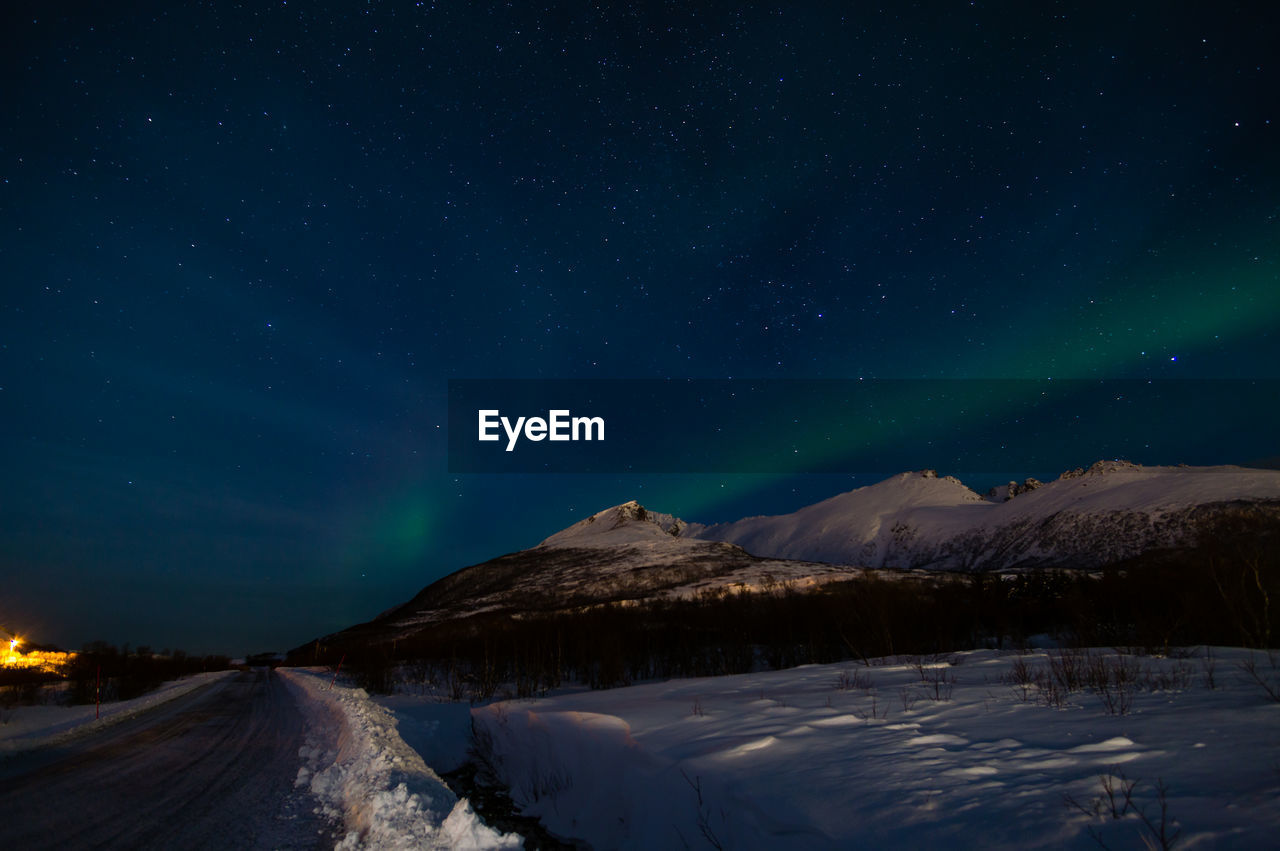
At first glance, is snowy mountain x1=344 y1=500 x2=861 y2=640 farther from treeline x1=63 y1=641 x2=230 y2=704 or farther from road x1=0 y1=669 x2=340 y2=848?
road x1=0 y1=669 x2=340 y2=848

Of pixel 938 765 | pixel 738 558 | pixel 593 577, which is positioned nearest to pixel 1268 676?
pixel 938 765

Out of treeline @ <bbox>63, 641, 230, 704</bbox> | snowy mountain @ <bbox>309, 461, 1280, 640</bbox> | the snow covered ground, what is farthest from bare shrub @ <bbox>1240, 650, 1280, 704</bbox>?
snowy mountain @ <bbox>309, 461, 1280, 640</bbox>

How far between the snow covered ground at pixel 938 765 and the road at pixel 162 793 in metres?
3.63

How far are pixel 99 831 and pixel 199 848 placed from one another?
Answer: 1.40 metres

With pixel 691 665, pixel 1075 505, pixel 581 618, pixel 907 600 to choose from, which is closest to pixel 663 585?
pixel 581 618

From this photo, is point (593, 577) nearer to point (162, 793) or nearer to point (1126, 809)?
point (162, 793)

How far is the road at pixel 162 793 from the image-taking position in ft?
19.5

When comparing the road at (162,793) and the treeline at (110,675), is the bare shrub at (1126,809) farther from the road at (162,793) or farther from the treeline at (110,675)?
the treeline at (110,675)

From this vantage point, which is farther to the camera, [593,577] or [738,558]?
[738,558]

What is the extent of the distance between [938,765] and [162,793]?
10054 mm

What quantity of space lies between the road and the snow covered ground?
11.9 feet

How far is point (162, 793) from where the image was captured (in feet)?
25.0

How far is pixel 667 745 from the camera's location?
7.07m

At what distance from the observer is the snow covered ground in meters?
3.61
